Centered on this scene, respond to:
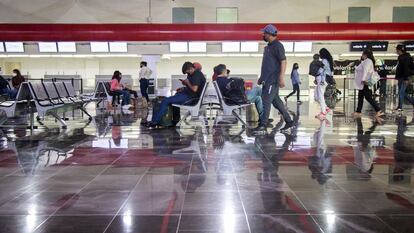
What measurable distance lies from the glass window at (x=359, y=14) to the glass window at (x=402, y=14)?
1.48m

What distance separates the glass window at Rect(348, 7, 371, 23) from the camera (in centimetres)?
2420

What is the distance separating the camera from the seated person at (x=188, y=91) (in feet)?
24.9

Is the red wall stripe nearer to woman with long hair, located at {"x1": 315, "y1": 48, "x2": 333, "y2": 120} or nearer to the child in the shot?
woman with long hair, located at {"x1": 315, "y1": 48, "x2": 333, "y2": 120}

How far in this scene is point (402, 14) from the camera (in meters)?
24.3

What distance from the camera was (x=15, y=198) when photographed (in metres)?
3.12

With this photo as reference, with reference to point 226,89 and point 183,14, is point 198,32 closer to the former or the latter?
point 183,14

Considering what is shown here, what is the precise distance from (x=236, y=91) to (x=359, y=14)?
746 inches

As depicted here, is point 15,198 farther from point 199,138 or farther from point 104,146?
point 199,138

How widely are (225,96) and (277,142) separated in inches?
92.9

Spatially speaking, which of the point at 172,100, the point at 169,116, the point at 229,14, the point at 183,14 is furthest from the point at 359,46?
the point at 172,100

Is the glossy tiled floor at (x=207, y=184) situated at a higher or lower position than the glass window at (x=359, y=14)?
lower

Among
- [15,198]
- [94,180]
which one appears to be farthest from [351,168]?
[15,198]

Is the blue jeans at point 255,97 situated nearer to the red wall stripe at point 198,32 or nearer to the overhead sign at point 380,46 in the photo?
the red wall stripe at point 198,32

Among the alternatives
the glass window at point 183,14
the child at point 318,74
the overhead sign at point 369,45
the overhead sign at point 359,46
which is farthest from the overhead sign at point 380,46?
the child at point 318,74
